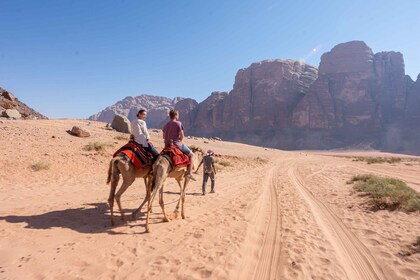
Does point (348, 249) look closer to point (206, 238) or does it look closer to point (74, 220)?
point (206, 238)

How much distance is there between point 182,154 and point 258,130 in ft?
394

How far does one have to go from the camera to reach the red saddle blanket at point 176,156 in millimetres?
8234

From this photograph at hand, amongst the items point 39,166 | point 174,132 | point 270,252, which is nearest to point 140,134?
point 174,132

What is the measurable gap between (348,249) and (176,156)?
17.4 feet

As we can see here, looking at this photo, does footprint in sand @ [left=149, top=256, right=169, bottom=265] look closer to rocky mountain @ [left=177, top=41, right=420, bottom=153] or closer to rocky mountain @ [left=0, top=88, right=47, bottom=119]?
rocky mountain @ [left=0, top=88, right=47, bottom=119]

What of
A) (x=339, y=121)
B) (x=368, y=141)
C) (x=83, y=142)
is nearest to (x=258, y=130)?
(x=339, y=121)

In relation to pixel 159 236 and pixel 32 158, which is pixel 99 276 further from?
pixel 32 158

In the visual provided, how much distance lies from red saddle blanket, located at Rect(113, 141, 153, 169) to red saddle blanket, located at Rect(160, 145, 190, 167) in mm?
519

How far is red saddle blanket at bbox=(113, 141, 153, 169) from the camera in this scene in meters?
7.83

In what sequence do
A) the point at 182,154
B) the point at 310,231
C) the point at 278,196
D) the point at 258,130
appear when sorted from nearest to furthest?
the point at 310,231 → the point at 182,154 → the point at 278,196 → the point at 258,130

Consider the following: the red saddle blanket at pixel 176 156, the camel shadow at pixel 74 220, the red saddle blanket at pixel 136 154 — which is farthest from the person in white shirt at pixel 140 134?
the camel shadow at pixel 74 220

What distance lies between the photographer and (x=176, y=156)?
8.38 m

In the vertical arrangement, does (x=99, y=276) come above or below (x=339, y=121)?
below

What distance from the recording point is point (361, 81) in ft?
383
